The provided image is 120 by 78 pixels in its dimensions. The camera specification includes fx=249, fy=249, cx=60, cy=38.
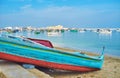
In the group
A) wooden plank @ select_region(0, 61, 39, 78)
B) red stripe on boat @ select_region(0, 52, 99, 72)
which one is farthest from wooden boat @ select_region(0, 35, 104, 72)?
wooden plank @ select_region(0, 61, 39, 78)

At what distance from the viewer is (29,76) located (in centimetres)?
845

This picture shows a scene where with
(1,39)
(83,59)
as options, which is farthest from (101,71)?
(1,39)

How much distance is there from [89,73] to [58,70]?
1620 millimetres

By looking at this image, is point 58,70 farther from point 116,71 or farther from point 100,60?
point 116,71

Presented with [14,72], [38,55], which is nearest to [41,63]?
[38,55]

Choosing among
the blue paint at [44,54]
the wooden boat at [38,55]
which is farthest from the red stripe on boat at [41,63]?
the blue paint at [44,54]

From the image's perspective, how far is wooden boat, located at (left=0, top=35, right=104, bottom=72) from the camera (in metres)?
10.9

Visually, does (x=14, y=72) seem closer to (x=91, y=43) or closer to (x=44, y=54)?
(x=44, y=54)

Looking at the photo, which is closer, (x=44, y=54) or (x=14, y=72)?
(x=14, y=72)

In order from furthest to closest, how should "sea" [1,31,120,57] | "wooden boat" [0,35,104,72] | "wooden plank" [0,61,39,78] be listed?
1. "sea" [1,31,120,57]
2. "wooden boat" [0,35,104,72]
3. "wooden plank" [0,61,39,78]

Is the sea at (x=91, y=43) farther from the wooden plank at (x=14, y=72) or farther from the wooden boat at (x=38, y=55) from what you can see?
the wooden plank at (x=14, y=72)

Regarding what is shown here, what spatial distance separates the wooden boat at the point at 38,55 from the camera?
10.9m

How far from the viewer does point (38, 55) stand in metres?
11.3

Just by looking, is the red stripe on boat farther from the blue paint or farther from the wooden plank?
the wooden plank
